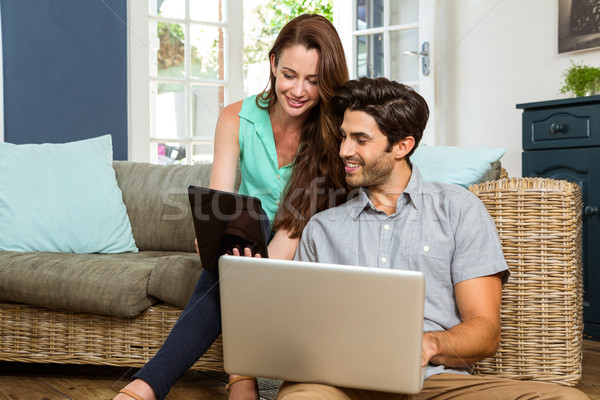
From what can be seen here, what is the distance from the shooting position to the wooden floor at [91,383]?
1904 millimetres

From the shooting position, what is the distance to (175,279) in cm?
187

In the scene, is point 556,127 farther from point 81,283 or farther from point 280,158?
point 81,283

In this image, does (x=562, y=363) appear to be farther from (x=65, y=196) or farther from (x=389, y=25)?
(x=389, y=25)

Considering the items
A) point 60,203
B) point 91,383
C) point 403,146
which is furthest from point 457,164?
point 60,203

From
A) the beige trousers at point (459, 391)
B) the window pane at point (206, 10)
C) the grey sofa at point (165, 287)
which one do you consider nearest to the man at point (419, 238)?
the beige trousers at point (459, 391)

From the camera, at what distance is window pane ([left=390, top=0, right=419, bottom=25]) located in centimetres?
376

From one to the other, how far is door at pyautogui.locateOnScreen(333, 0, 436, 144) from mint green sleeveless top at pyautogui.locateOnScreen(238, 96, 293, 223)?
7.01 ft

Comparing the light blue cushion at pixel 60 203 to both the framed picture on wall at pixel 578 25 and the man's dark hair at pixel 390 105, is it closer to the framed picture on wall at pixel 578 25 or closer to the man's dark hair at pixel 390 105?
the man's dark hair at pixel 390 105

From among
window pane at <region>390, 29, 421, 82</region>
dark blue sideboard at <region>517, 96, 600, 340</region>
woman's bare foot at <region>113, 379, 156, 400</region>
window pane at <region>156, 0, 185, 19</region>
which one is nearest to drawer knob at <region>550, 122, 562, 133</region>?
dark blue sideboard at <region>517, 96, 600, 340</region>

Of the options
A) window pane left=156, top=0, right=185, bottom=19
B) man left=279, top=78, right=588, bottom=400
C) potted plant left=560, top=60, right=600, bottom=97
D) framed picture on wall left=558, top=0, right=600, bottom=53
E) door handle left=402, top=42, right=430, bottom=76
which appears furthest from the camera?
window pane left=156, top=0, right=185, bottom=19

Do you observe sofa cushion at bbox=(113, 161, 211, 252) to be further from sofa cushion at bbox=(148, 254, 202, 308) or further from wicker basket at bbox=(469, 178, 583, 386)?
wicker basket at bbox=(469, 178, 583, 386)

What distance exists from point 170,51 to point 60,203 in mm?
1700

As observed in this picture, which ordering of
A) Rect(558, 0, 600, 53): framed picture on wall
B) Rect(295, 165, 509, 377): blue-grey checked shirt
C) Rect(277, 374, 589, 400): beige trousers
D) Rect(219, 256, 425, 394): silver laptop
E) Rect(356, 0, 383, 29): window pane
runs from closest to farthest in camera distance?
Rect(219, 256, 425, 394): silver laptop < Rect(277, 374, 589, 400): beige trousers < Rect(295, 165, 509, 377): blue-grey checked shirt < Rect(558, 0, 600, 53): framed picture on wall < Rect(356, 0, 383, 29): window pane

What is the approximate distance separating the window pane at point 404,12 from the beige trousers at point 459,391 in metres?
2.95
